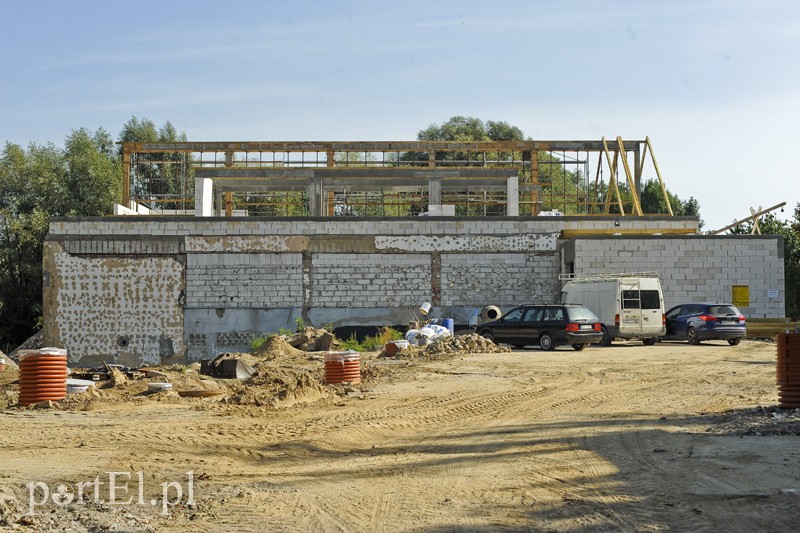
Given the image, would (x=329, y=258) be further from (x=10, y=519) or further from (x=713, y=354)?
(x=10, y=519)

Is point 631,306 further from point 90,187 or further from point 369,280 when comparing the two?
point 90,187

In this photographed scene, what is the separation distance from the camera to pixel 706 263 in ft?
111

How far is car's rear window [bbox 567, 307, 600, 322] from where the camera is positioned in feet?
91.6

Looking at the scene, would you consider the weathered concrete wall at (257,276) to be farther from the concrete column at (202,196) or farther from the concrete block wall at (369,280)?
the concrete column at (202,196)

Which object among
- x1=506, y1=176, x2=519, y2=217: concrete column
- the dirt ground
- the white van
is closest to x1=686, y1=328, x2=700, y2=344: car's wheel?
the white van

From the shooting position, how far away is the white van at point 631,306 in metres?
29.8

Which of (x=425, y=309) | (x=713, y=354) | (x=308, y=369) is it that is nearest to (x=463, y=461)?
(x=308, y=369)

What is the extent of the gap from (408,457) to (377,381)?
28.0 ft

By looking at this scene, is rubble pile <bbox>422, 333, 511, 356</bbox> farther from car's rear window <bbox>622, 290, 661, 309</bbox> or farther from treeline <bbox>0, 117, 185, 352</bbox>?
treeline <bbox>0, 117, 185, 352</bbox>

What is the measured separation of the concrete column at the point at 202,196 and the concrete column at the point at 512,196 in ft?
41.3

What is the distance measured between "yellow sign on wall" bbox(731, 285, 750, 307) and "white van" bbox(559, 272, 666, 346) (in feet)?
16.9

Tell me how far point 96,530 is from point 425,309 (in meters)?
25.1

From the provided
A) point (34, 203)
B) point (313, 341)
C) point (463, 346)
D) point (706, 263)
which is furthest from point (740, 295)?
point (34, 203)

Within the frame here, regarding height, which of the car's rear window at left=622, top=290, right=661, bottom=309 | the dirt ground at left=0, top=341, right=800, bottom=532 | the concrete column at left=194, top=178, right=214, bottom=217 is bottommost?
the dirt ground at left=0, top=341, right=800, bottom=532
